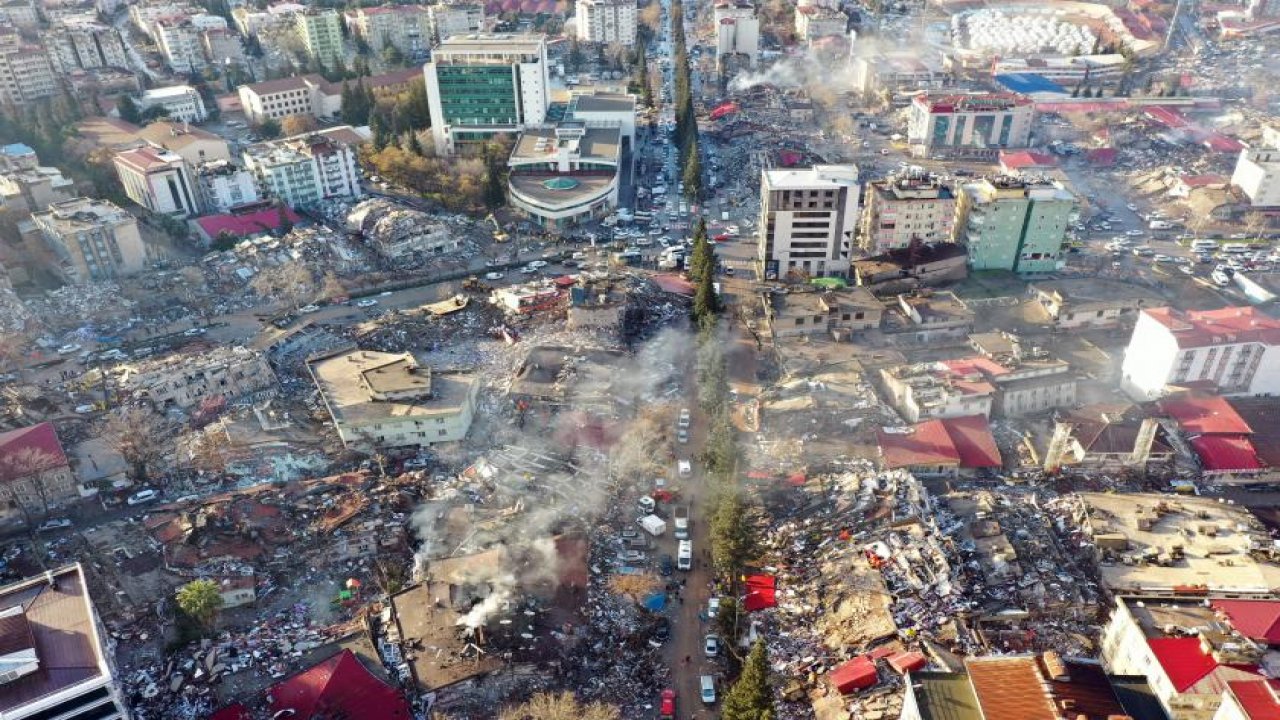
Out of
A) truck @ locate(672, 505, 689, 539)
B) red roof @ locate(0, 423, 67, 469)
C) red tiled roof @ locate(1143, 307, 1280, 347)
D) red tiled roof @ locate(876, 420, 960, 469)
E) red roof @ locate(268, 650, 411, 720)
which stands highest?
red tiled roof @ locate(1143, 307, 1280, 347)

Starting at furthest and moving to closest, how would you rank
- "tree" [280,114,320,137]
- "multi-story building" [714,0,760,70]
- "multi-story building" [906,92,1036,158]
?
"multi-story building" [714,0,760,70] → "tree" [280,114,320,137] → "multi-story building" [906,92,1036,158]

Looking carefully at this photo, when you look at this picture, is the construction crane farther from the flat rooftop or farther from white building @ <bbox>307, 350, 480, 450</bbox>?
the flat rooftop

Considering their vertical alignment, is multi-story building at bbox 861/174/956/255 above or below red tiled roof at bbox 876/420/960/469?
above

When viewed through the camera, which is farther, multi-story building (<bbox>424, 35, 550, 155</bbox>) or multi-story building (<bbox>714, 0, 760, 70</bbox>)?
multi-story building (<bbox>714, 0, 760, 70</bbox>)

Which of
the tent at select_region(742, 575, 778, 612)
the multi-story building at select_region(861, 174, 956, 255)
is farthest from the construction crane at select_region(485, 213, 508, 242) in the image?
the tent at select_region(742, 575, 778, 612)

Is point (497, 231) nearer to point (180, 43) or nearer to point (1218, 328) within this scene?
point (1218, 328)

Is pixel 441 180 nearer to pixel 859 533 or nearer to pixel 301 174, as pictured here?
pixel 301 174

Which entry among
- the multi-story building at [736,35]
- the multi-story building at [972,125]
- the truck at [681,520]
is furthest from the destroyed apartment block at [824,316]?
the multi-story building at [736,35]

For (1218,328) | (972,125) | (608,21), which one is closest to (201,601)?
(1218,328)
